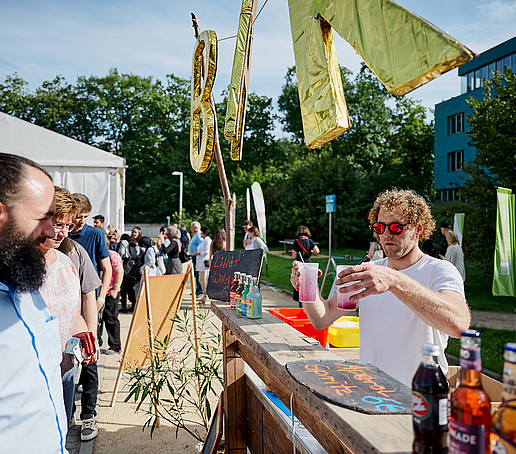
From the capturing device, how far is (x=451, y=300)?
6.57 feet

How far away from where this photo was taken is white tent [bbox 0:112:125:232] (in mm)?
13938

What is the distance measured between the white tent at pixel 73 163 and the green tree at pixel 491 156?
34.7ft

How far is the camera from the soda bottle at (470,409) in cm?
98

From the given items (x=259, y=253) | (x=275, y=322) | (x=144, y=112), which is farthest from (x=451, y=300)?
(x=144, y=112)

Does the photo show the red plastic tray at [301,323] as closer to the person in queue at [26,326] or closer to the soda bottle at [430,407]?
the person in queue at [26,326]

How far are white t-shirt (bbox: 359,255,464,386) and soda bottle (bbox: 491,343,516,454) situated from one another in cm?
123

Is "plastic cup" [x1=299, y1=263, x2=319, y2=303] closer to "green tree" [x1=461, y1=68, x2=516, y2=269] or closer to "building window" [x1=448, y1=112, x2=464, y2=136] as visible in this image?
"green tree" [x1=461, y1=68, x2=516, y2=269]

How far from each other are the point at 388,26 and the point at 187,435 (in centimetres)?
392

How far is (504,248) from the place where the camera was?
29.9ft

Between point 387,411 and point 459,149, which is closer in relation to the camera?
point 387,411

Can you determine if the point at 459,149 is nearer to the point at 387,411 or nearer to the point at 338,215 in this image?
the point at 338,215

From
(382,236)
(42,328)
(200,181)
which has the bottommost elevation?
(42,328)

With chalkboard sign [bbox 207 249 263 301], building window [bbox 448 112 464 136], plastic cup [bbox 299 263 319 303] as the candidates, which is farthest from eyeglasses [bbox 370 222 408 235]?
building window [bbox 448 112 464 136]

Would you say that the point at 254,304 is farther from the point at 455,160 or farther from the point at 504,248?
the point at 455,160
